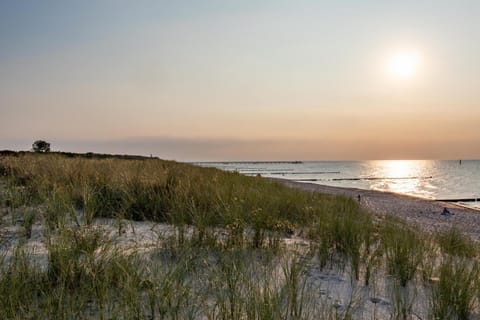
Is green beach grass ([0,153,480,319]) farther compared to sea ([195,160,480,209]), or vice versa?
sea ([195,160,480,209])

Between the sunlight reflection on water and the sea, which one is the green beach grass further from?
the sunlight reflection on water

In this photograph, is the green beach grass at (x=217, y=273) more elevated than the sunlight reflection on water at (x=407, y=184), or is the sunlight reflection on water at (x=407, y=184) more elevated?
the green beach grass at (x=217, y=273)

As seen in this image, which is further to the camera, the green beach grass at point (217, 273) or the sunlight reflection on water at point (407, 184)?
the sunlight reflection on water at point (407, 184)

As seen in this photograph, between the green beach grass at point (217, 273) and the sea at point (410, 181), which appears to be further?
the sea at point (410, 181)

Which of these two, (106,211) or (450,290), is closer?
(450,290)

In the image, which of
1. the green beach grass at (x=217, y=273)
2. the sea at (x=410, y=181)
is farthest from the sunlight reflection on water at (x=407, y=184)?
the green beach grass at (x=217, y=273)

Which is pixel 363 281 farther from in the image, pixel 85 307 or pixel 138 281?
pixel 85 307

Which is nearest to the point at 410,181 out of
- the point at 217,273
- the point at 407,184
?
the point at 407,184

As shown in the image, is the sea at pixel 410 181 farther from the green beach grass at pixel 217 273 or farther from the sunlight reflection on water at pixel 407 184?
the green beach grass at pixel 217 273

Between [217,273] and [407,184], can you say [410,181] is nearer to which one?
[407,184]

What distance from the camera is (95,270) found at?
2.70m

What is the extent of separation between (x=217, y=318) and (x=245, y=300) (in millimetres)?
227

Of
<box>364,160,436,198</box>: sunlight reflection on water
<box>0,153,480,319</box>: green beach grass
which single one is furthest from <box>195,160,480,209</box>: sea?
<box>0,153,480,319</box>: green beach grass

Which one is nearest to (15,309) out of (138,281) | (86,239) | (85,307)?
(85,307)
